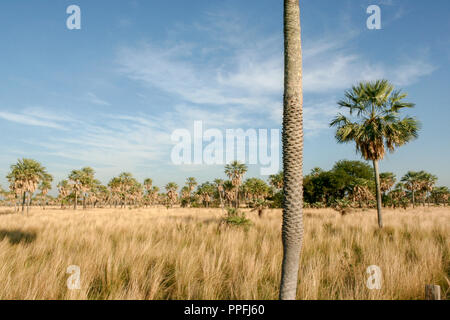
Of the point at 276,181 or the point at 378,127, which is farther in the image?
the point at 276,181

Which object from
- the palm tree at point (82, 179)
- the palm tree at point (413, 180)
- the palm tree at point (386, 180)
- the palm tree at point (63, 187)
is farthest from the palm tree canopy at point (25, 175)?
the palm tree at point (413, 180)

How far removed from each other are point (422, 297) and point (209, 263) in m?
3.92

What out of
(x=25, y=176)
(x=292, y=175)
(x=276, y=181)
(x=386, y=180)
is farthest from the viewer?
(x=276, y=181)

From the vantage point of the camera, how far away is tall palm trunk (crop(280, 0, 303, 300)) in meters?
2.61

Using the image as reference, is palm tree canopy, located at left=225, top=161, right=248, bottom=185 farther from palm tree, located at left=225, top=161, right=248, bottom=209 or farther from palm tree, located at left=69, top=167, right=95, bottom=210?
palm tree, located at left=69, top=167, right=95, bottom=210

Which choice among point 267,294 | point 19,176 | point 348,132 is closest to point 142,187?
point 19,176

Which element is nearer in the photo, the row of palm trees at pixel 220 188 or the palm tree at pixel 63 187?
the row of palm trees at pixel 220 188

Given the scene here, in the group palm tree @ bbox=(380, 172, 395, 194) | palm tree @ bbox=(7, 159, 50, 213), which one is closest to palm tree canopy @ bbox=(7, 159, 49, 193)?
palm tree @ bbox=(7, 159, 50, 213)

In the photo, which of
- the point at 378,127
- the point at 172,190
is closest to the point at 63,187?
the point at 172,190

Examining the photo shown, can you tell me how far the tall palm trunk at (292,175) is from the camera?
8.57ft

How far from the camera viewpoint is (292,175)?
2697mm

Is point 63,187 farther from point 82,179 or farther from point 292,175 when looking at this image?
point 292,175

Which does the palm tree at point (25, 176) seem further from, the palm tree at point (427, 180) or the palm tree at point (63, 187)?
the palm tree at point (427, 180)
